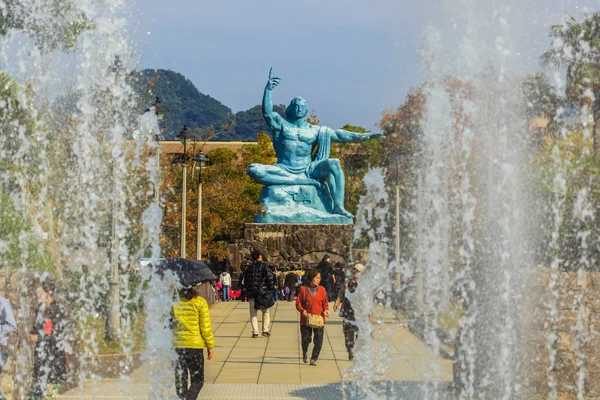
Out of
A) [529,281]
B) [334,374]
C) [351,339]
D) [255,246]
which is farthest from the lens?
[255,246]

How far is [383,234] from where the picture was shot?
1446 inches

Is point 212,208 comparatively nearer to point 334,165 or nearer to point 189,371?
point 334,165

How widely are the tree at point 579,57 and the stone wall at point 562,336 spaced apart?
469 centimetres

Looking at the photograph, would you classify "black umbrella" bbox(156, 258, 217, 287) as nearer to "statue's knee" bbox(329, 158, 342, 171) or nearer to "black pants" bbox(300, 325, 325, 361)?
"black pants" bbox(300, 325, 325, 361)

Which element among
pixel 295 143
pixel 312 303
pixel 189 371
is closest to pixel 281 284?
pixel 295 143

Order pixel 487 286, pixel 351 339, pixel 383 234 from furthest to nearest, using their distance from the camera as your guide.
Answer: pixel 383 234 < pixel 351 339 < pixel 487 286

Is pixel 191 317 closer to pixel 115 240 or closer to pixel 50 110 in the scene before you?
pixel 50 110

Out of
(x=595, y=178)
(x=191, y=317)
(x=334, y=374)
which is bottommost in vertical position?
(x=334, y=374)

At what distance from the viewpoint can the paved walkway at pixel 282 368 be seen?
1063cm

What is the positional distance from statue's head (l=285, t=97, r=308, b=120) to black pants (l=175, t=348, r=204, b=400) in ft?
84.7

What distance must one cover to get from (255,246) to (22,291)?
80.7 feet

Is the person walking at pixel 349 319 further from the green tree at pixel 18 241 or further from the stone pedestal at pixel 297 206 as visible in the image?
the stone pedestal at pixel 297 206

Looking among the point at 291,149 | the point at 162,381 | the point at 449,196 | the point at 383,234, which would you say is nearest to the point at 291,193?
the point at 291,149

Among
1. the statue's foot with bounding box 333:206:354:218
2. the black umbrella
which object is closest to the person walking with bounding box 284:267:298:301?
the statue's foot with bounding box 333:206:354:218
